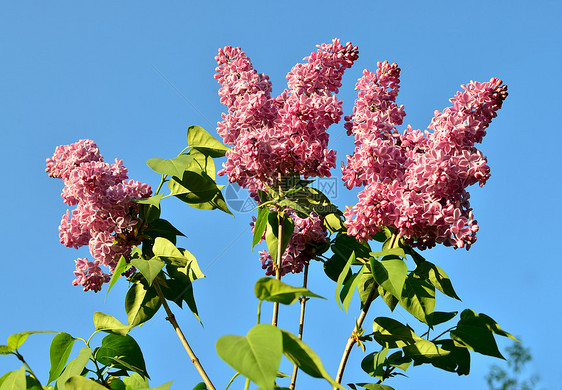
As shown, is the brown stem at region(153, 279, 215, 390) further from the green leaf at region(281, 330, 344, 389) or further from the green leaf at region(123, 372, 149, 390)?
the green leaf at region(281, 330, 344, 389)

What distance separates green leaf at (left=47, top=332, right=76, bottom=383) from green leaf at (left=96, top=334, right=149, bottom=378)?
12cm

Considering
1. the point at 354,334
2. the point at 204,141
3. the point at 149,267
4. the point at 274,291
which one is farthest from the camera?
the point at 204,141

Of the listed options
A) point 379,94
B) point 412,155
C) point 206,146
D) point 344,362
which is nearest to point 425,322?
point 344,362

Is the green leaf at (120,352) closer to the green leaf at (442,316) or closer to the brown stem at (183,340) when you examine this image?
the brown stem at (183,340)

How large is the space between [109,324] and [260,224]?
55cm

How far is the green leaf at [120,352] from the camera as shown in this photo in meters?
1.79

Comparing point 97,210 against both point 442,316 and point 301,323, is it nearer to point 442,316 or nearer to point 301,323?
point 301,323

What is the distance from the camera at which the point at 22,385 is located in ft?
4.91

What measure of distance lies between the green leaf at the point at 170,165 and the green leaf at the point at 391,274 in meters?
0.61

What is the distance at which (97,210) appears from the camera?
5.84 ft

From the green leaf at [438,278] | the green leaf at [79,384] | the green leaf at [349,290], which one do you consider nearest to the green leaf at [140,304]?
the green leaf at [79,384]

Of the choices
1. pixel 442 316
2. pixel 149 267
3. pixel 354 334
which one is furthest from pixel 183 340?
pixel 442 316

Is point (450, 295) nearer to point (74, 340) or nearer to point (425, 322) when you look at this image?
point (425, 322)

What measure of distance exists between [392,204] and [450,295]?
1.10ft
